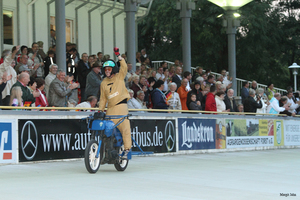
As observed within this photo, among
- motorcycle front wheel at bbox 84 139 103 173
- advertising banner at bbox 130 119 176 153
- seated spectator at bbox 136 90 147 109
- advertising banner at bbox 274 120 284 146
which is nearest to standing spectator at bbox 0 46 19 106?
advertising banner at bbox 130 119 176 153

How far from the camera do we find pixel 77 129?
12.8 metres

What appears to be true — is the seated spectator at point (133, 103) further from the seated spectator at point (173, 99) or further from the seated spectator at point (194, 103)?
the seated spectator at point (194, 103)

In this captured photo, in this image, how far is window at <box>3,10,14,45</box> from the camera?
67.2 feet

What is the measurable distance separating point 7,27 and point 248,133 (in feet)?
33.2

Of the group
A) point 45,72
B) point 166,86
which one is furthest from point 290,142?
point 45,72

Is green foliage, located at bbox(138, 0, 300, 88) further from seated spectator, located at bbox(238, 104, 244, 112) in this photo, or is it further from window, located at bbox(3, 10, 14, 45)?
window, located at bbox(3, 10, 14, 45)

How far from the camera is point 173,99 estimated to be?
16.2 m

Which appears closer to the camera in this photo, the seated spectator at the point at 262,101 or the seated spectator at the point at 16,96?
the seated spectator at the point at 16,96

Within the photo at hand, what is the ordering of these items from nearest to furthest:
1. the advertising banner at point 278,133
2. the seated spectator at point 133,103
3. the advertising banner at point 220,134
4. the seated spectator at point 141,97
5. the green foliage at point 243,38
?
the seated spectator at point 133,103, the seated spectator at point 141,97, the advertising banner at point 220,134, the advertising banner at point 278,133, the green foliage at point 243,38

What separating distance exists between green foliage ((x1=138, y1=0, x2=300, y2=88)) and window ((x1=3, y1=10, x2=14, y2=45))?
16.3 metres

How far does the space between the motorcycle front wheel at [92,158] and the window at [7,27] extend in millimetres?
11863

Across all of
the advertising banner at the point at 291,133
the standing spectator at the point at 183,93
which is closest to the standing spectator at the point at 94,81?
the standing spectator at the point at 183,93

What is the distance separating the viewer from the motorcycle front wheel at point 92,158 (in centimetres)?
957

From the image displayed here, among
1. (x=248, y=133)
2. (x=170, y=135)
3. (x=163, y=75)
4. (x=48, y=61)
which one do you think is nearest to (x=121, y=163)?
(x=170, y=135)
